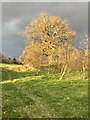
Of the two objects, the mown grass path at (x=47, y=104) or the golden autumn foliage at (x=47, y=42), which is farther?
the golden autumn foliage at (x=47, y=42)

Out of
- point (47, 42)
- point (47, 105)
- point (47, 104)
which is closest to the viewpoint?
point (47, 105)

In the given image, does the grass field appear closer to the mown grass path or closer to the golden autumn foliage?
the mown grass path

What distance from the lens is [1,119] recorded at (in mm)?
22250

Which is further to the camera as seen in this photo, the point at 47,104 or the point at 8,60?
the point at 8,60

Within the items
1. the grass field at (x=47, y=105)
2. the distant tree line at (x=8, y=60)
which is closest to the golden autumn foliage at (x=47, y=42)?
the distant tree line at (x=8, y=60)

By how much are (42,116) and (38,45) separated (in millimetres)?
61312

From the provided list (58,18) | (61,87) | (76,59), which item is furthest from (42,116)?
(58,18)

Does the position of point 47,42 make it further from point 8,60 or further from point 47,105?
point 47,105

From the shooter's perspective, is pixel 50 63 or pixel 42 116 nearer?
pixel 42 116

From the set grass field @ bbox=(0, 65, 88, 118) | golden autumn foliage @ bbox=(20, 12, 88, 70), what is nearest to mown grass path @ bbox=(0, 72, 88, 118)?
grass field @ bbox=(0, 65, 88, 118)

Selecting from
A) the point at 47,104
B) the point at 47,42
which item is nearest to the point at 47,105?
the point at 47,104

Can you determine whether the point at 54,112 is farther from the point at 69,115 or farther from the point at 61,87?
the point at 61,87

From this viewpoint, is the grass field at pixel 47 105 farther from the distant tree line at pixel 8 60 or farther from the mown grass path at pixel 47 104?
the distant tree line at pixel 8 60

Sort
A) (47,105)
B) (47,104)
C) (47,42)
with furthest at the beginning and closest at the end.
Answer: (47,42) → (47,104) → (47,105)
